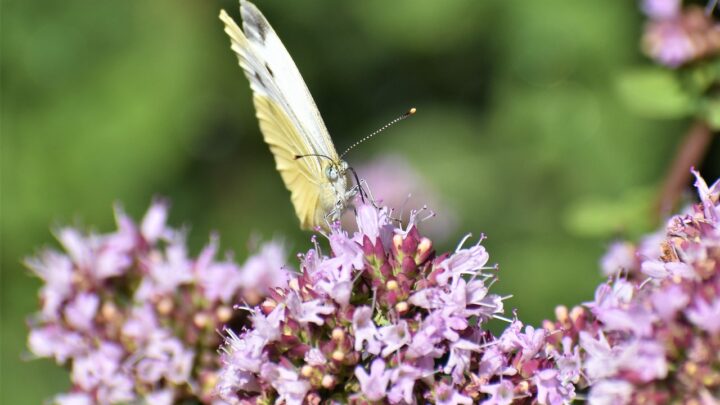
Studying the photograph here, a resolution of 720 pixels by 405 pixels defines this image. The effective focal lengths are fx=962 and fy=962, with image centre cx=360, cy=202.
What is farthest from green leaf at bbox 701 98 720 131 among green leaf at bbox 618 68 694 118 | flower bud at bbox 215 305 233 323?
flower bud at bbox 215 305 233 323

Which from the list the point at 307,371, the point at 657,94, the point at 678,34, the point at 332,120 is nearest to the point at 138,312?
the point at 307,371

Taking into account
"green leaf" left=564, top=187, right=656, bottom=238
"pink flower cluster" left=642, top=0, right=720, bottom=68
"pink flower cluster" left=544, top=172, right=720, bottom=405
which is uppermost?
"pink flower cluster" left=642, top=0, right=720, bottom=68

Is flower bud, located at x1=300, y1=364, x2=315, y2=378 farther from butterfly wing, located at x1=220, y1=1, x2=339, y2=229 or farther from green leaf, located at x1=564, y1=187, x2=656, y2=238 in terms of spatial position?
green leaf, located at x1=564, y1=187, x2=656, y2=238

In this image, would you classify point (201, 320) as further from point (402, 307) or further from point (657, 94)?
point (657, 94)

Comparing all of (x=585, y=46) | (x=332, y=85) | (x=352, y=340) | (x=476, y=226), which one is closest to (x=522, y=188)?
(x=476, y=226)

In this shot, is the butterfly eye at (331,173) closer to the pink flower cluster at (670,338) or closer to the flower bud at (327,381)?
the flower bud at (327,381)

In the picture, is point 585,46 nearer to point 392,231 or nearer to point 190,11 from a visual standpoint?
point 190,11
